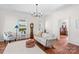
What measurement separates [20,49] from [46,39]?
54 centimetres

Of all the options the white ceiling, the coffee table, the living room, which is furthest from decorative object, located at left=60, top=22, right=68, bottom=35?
the coffee table

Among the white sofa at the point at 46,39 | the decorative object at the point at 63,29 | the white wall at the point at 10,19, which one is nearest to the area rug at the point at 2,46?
the white wall at the point at 10,19

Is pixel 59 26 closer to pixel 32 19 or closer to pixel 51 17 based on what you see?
pixel 51 17

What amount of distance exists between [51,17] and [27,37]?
609 mm

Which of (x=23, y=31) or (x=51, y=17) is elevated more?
(x=51, y=17)

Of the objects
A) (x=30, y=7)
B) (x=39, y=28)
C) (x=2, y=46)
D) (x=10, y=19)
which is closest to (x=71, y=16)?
(x=39, y=28)

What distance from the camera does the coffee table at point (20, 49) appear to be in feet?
6.61

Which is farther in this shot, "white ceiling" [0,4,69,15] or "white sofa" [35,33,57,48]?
"white sofa" [35,33,57,48]

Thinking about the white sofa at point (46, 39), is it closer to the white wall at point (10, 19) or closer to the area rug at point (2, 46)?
the white wall at point (10, 19)

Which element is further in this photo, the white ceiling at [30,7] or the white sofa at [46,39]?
the white sofa at [46,39]

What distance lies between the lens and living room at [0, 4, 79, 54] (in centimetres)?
198

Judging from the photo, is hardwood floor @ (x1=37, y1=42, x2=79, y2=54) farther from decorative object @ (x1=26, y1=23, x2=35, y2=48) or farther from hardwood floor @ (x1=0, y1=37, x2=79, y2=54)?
decorative object @ (x1=26, y1=23, x2=35, y2=48)

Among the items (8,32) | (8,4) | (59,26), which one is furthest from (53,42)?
(8,4)

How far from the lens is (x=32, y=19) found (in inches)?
80.7
